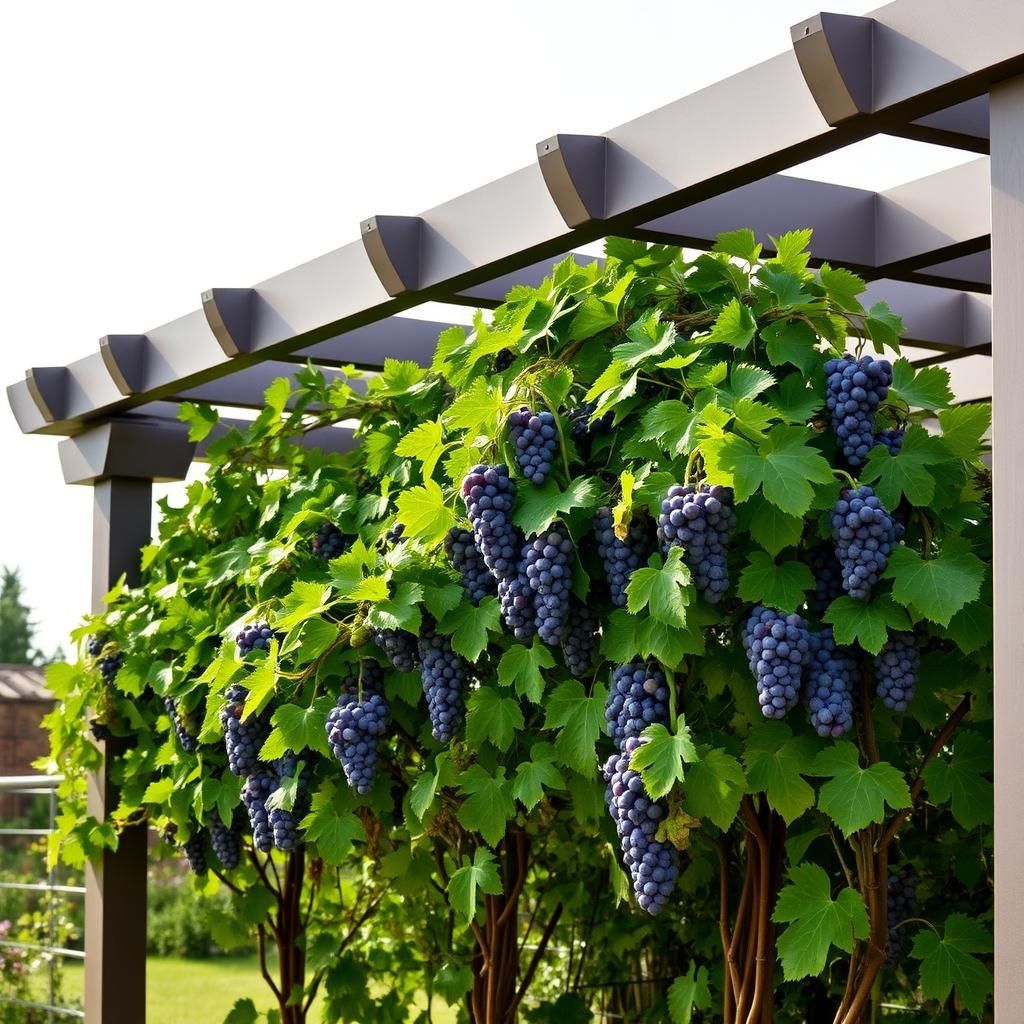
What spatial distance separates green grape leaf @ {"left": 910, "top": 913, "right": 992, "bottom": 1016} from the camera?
8.07 ft

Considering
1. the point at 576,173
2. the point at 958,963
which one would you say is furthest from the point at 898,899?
the point at 576,173

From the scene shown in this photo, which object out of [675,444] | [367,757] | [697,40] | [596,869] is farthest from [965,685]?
[697,40]

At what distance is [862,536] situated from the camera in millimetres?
2154

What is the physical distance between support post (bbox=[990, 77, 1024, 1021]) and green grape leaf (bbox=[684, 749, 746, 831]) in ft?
1.31

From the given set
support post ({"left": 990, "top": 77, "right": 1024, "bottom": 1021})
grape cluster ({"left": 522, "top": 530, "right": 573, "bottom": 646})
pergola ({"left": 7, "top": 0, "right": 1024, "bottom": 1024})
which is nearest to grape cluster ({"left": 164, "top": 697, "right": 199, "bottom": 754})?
pergola ({"left": 7, "top": 0, "right": 1024, "bottom": 1024})

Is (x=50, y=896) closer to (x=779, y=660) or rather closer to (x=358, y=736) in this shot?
(x=358, y=736)

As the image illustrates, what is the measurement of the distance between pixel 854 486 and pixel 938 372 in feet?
1.22

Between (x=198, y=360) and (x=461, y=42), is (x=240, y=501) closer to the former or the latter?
(x=198, y=360)

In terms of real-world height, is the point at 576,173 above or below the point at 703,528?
above

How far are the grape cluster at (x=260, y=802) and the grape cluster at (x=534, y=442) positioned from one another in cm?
114

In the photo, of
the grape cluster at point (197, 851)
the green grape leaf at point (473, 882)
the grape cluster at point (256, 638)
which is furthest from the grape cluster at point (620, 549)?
the grape cluster at point (197, 851)

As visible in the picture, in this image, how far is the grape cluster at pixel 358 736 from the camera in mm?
2727

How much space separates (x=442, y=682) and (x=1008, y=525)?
1.08 meters

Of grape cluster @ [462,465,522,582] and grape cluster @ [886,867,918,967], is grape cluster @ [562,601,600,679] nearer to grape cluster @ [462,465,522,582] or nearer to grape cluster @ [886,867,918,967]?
grape cluster @ [462,465,522,582]
